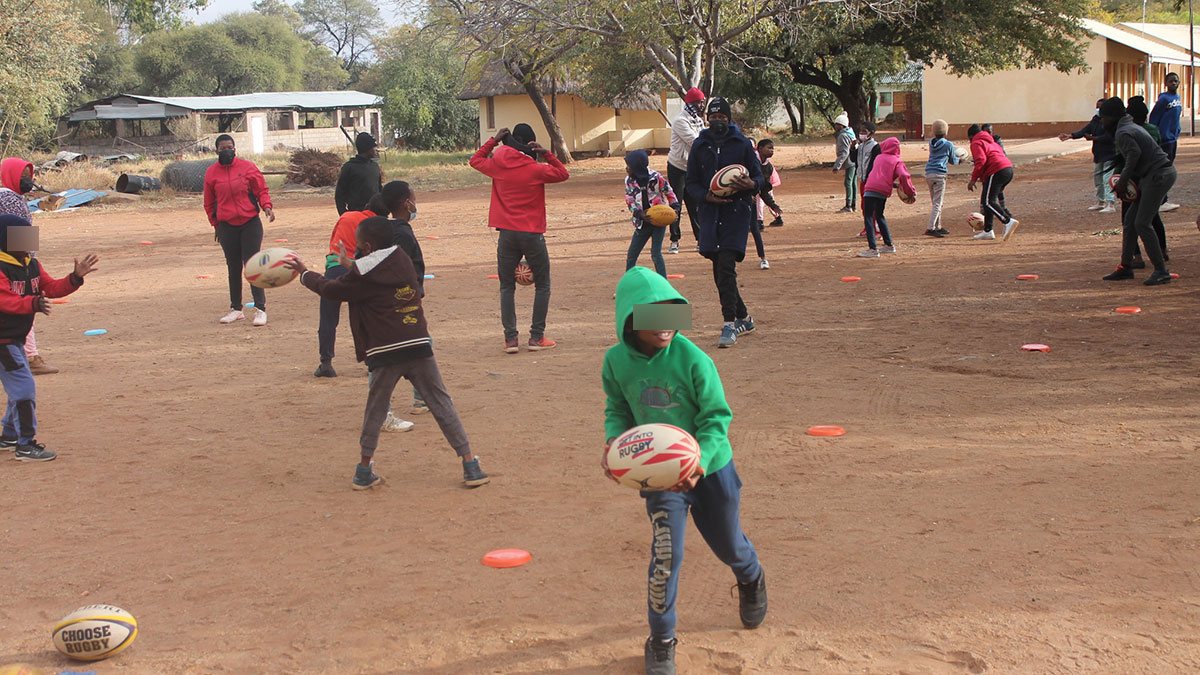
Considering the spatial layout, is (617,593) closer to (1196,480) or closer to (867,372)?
(1196,480)

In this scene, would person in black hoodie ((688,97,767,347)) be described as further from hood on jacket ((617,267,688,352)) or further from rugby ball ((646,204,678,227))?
hood on jacket ((617,267,688,352))

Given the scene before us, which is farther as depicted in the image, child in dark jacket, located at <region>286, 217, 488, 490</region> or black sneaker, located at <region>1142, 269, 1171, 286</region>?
black sneaker, located at <region>1142, 269, 1171, 286</region>

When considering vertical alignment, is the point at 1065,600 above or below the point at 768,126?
below

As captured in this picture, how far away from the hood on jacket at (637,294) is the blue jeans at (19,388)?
462 centimetres

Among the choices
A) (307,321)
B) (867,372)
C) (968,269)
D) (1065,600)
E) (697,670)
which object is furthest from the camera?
(968,269)

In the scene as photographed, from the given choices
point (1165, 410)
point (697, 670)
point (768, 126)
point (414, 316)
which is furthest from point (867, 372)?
point (768, 126)

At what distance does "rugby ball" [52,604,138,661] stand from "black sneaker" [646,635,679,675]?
6.83 feet

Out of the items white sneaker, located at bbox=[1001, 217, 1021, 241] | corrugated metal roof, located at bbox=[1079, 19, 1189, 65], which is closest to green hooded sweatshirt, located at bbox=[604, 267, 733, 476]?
white sneaker, located at bbox=[1001, 217, 1021, 241]

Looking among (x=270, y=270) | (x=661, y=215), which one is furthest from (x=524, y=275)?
(x=270, y=270)

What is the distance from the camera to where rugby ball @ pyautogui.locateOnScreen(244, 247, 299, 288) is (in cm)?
602

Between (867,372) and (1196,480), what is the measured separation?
9.61 ft

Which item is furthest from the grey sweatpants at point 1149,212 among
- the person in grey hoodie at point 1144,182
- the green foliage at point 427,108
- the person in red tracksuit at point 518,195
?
the green foliage at point 427,108

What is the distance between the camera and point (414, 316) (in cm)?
588

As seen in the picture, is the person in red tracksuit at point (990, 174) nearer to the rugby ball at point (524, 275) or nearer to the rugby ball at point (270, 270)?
the rugby ball at point (524, 275)
